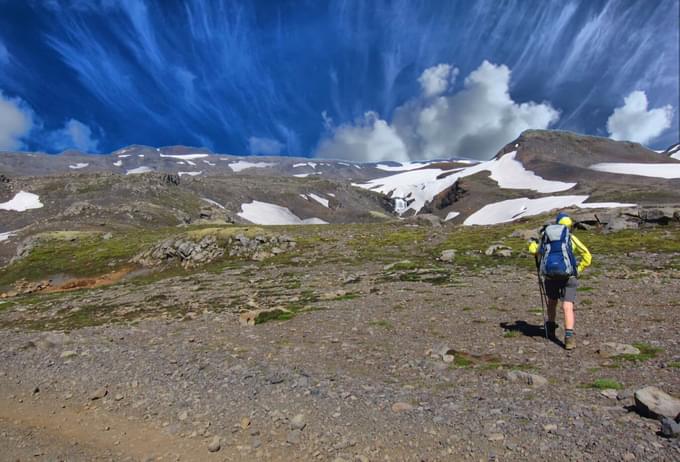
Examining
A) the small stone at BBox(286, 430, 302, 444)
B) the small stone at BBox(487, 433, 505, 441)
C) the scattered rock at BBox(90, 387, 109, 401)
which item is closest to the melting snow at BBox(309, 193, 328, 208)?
the scattered rock at BBox(90, 387, 109, 401)

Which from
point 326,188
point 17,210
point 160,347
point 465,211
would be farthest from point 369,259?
point 326,188

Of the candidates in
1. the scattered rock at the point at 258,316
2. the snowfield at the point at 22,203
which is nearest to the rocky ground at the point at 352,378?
the scattered rock at the point at 258,316

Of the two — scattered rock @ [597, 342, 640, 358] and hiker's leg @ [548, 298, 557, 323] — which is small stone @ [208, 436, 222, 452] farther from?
hiker's leg @ [548, 298, 557, 323]

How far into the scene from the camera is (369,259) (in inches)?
1512

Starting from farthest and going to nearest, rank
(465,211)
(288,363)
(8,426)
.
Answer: (465,211), (288,363), (8,426)

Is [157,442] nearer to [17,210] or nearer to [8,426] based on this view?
[8,426]

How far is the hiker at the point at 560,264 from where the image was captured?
12414 mm

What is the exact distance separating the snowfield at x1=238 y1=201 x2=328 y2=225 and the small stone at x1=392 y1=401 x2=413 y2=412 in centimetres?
12060

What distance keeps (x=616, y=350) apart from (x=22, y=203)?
13379cm

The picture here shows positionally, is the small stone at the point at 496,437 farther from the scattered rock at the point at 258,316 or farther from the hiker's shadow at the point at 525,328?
the scattered rock at the point at 258,316

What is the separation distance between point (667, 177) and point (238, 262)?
619 feet

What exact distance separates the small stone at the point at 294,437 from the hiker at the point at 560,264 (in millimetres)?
8611

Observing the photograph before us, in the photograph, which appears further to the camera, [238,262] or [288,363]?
[238,262]

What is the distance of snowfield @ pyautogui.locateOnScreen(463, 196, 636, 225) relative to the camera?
111 metres
